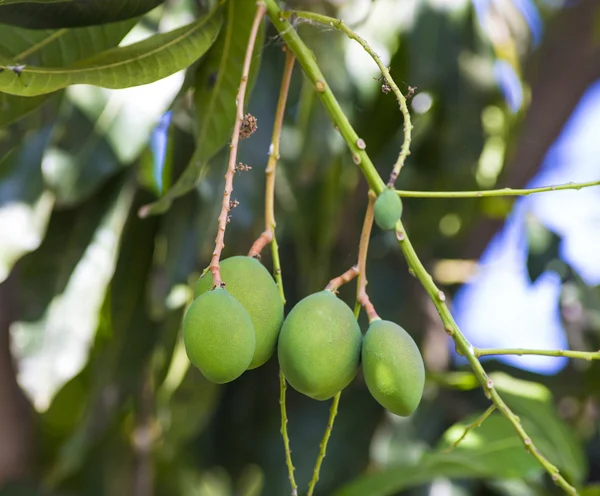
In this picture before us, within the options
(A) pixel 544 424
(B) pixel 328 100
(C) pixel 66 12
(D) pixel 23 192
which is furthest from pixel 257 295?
(A) pixel 544 424

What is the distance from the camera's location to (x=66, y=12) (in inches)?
31.1

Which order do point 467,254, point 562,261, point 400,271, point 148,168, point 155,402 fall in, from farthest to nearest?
point 467,254, point 400,271, point 562,261, point 155,402, point 148,168

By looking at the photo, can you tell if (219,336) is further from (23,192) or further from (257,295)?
(23,192)

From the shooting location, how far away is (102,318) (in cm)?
146

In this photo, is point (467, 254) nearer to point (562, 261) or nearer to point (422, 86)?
point (562, 261)

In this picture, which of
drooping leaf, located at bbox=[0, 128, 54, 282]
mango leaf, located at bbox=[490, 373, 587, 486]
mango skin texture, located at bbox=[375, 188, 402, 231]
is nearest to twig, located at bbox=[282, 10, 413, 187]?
mango skin texture, located at bbox=[375, 188, 402, 231]

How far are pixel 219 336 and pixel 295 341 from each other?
0.23ft

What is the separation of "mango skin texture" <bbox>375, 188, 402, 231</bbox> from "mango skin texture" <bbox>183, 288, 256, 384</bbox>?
130mm

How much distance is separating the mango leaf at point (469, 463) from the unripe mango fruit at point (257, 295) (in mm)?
621

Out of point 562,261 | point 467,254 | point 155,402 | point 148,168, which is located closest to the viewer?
point 148,168

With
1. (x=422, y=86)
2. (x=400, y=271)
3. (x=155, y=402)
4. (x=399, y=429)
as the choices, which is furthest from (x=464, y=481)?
(x=422, y=86)

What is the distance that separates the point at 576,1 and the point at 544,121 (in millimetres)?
346

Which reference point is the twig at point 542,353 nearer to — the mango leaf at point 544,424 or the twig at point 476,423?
the twig at point 476,423

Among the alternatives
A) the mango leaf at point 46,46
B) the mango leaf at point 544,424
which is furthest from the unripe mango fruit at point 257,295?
the mango leaf at point 544,424
